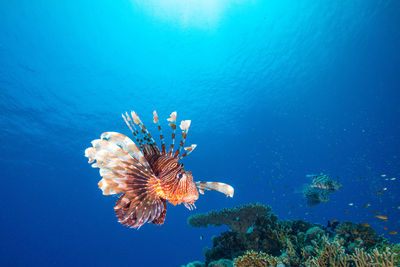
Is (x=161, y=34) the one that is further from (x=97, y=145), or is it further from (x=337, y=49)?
(x=337, y=49)

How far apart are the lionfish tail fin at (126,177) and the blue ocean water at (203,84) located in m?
4.77

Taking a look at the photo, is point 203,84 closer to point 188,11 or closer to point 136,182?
point 188,11

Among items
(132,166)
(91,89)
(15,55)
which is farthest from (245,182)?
(132,166)

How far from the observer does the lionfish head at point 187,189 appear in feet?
6.72

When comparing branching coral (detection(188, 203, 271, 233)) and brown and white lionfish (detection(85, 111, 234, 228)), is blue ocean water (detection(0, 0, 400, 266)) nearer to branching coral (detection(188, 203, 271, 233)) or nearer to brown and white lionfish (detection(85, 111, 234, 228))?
branching coral (detection(188, 203, 271, 233))

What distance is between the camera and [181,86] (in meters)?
21.9

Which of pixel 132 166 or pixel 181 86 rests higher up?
pixel 181 86

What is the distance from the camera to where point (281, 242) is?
5.12m

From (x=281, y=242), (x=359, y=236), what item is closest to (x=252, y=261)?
(x=281, y=242)

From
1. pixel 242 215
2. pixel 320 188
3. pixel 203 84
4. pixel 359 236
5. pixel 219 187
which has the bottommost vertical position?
pixel 219 187

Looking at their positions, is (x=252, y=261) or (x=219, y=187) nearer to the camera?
(x=219, y=187)

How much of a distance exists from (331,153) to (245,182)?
774 inches

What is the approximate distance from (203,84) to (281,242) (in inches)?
740

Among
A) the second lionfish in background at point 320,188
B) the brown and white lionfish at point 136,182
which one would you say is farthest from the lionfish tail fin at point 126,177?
the second lionfish in background at point 320,188
